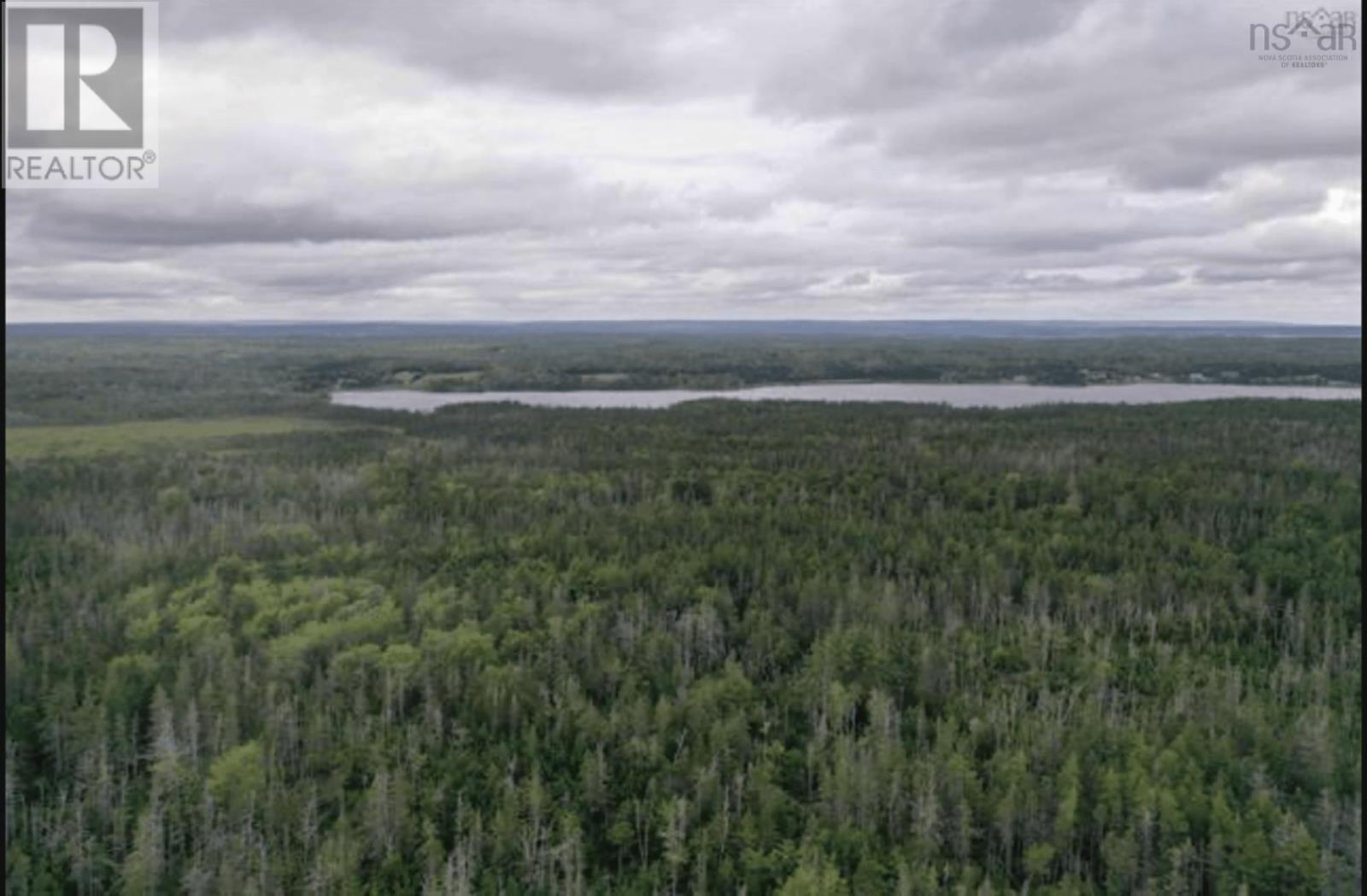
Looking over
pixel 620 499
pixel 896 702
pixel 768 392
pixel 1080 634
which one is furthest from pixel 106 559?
pixel 768 392

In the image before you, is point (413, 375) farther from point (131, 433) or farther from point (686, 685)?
point (686, 685)

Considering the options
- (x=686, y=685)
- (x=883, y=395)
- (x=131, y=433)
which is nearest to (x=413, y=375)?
(x=883, y=395)

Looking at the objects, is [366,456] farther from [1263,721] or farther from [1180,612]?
[1263,721]

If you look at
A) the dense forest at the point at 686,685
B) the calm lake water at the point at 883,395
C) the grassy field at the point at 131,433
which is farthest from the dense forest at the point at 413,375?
the dense forest at the point at 686,685

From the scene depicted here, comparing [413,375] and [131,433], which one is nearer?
[131,433]

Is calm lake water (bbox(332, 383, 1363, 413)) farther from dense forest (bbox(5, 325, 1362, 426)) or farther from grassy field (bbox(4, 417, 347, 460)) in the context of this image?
grassy field (bbox(4, 417, 347, 460))

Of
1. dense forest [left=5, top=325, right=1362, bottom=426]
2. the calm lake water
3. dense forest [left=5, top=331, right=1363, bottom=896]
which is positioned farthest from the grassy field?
the calm lake water
